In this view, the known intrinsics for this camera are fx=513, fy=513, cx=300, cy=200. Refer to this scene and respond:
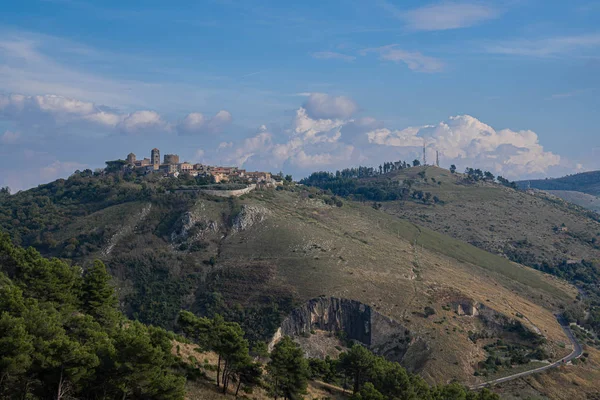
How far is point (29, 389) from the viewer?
927 inches

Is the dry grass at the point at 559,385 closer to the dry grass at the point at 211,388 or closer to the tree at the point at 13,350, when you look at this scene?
the dry grass at the point at 211,388

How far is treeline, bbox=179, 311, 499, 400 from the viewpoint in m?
33.9

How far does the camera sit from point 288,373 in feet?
117

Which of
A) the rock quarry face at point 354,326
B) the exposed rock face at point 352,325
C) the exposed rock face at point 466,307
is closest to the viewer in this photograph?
the rock quarry face at point 354,326

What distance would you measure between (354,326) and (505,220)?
3720 inches

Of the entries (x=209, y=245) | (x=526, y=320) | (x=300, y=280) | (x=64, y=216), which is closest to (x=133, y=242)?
(x=209, y=245)

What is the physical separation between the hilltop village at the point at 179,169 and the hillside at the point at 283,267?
1505 cm

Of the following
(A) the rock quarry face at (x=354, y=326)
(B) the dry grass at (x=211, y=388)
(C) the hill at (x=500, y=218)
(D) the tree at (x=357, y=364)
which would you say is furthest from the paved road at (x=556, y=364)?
(B) the dry grass at (x=211, y=388)

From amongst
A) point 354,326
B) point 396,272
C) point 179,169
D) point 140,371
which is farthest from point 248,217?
point 140,371

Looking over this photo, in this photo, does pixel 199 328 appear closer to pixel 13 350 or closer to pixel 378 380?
pixel 378 380

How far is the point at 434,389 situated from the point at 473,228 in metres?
104

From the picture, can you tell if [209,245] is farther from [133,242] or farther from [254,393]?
[254,393]

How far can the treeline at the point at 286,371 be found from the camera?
3388cm

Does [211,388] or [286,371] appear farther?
[286,371]
